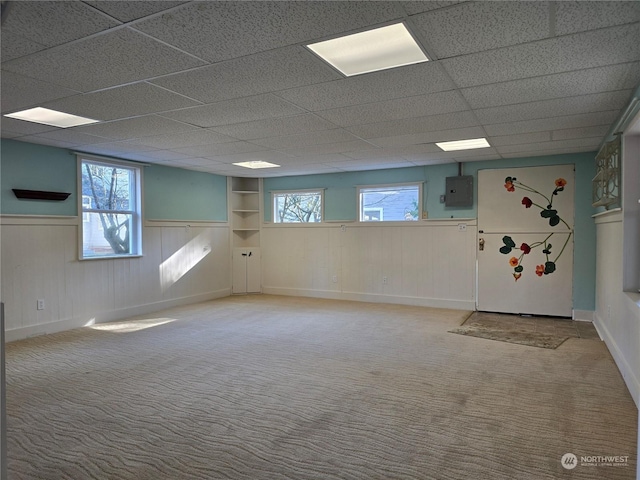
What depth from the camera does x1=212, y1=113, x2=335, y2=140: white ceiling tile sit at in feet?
12.3

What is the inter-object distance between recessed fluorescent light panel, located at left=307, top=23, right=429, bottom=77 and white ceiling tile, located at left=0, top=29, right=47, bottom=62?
1467 mm

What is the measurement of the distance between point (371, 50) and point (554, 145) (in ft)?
11.8

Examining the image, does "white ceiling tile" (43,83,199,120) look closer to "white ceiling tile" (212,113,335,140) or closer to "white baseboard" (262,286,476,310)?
"white ceiling tile" (212,113,335,140)

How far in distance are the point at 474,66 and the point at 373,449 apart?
2334 mm

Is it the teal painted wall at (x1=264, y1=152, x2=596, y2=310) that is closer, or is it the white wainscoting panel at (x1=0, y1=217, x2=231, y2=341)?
the white wainscoting panel at (x1=0, y1=217, x2=231, y2=341)

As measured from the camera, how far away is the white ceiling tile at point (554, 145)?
185 inches

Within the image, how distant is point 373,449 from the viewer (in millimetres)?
2316

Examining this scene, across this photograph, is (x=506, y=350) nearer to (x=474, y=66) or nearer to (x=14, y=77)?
(x=474, y=66)

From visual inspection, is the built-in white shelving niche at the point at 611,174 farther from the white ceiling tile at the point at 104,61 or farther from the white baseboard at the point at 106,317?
the white baseboard at the point at 106,317

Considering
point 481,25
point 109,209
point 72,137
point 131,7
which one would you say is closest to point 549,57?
point 481,25

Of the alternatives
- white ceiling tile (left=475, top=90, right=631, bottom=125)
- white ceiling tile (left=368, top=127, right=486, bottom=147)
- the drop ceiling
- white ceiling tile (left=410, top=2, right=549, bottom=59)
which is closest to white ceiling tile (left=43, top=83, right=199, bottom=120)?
the drop ceiling

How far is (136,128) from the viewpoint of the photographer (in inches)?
159

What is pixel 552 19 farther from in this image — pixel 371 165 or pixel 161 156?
pixel 161 156

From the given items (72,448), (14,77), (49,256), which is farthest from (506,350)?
(49,256)
